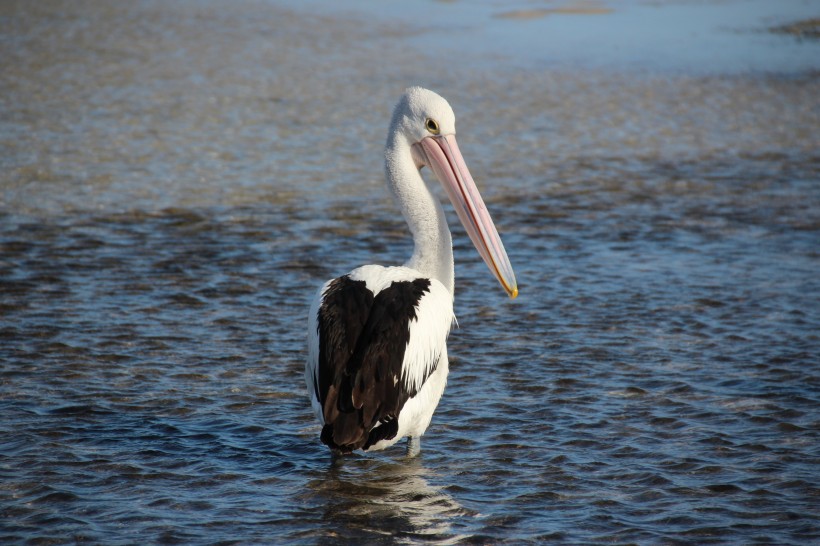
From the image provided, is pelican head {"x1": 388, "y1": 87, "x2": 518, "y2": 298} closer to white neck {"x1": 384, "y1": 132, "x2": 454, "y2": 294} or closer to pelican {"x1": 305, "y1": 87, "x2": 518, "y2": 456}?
pelican {"x1": 305, "y1": 87, "x2": 518, "y2": 456}

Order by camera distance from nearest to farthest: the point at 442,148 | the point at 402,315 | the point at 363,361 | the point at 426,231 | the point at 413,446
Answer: the point at 363,361 < the point at 402,315 < the point at 413,446 < the point at 426,231 < the point at 442,148

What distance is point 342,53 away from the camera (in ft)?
52.1

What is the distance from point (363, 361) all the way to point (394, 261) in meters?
3.24

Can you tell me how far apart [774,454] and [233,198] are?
535cm

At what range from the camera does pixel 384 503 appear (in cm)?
422

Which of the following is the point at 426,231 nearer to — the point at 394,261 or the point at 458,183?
the point at 458,183

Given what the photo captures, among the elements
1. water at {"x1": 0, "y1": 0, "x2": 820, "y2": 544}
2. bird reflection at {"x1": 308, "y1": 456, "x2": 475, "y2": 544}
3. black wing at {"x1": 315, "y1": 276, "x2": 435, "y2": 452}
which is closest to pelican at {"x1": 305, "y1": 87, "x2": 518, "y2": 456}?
black wing at {"x1": 315, "y1": 276, "x2": 435, "y2": 452}

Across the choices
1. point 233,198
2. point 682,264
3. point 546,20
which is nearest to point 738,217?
point 682,264

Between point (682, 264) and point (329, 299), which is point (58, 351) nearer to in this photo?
point (329, 299)

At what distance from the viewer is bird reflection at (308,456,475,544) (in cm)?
397

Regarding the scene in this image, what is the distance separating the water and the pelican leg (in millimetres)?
52

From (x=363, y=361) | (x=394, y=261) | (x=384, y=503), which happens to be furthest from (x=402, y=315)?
(x=394, y=261)

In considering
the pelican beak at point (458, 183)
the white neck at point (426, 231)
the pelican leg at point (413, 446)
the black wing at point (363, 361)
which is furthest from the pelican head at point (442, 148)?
the pelican leg at point (413, 446)

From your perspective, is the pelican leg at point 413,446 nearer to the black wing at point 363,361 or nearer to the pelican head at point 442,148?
the black wing at point 363,361
